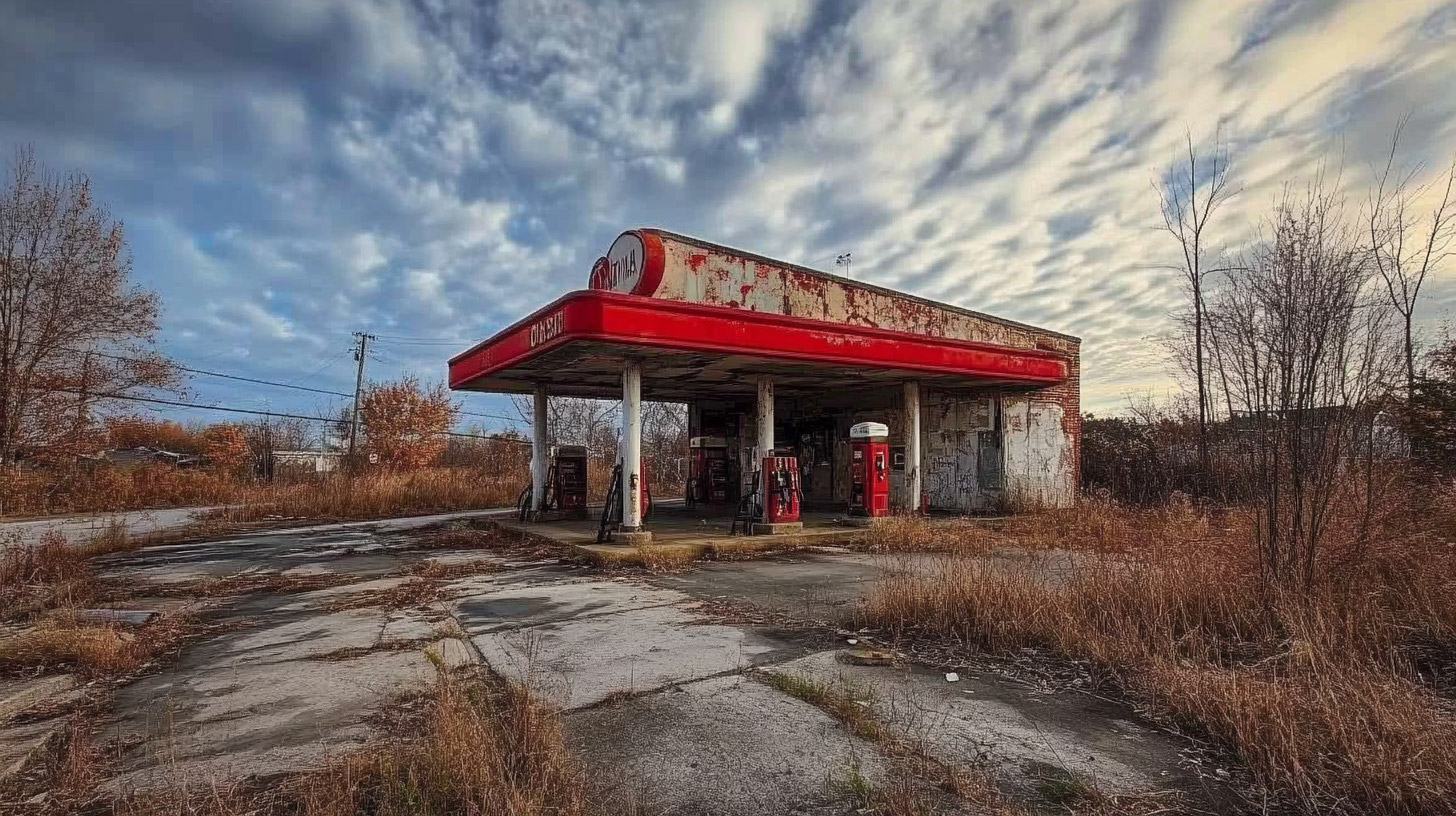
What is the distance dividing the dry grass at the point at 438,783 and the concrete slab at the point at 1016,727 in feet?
6.05

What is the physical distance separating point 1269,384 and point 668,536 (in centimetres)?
872

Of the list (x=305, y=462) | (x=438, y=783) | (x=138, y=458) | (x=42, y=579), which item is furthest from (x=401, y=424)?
(x=438, y=783)

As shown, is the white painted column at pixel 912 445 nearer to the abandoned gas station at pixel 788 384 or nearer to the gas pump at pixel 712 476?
the abandoned gas station at pixel 788 384

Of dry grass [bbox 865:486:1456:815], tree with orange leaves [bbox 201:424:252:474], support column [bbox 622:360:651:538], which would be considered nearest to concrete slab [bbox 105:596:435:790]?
dry grass [bbox 865:486:1456:815]

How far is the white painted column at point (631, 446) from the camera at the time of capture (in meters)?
10.8

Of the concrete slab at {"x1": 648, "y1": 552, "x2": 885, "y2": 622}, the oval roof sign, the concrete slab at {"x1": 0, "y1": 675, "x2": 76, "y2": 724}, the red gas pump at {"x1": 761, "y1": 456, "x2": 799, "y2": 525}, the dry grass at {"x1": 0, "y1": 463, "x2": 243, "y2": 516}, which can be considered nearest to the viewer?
the concrete slab at {"x1": 0, "y1": 675, "x2": 76, "y2": 724}

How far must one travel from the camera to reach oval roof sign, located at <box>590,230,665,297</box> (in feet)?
39.2

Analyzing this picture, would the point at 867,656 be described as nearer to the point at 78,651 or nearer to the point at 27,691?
the point at 27,691

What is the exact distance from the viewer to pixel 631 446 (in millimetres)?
10750

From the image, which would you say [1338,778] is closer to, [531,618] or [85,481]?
[531,618]

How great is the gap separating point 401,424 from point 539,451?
18.7m

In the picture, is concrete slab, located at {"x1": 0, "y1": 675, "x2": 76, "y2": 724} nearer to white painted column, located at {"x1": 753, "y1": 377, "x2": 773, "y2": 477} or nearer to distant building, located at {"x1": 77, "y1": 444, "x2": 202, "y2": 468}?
white painted column, located at {"x1": 753, "y1": 377, "x2": 773, "y2": 477}

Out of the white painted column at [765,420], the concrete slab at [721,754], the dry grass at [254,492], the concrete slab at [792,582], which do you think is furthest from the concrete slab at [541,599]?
the dry grass at [254,492]

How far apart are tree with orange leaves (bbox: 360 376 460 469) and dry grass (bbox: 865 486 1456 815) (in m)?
28.7
